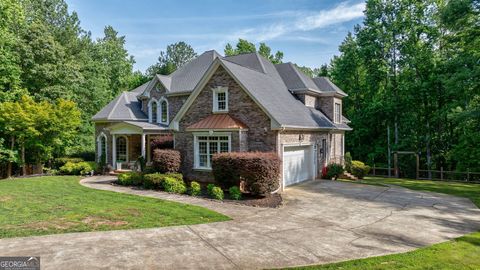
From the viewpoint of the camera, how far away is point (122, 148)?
26125 mm

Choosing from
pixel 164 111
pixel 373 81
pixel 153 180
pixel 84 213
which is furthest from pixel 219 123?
pixel 373 81

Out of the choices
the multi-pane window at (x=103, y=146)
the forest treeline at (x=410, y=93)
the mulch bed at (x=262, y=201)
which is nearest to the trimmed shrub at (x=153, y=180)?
the mulch bed at (x=262, y=201)

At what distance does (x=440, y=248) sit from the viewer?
7918 mm

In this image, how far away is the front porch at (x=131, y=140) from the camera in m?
23.5

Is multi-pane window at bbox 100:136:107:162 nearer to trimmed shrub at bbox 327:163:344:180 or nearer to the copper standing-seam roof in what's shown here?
the copper standing-seam roof

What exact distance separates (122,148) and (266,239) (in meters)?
20.7

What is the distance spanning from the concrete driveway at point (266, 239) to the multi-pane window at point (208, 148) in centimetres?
447

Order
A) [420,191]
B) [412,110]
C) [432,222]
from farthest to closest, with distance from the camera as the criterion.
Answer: [412,110]
[420,191]
[432,222]

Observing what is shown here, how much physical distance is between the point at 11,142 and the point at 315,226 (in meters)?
24.7

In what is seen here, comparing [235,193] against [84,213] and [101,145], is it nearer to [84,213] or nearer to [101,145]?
[84,213]

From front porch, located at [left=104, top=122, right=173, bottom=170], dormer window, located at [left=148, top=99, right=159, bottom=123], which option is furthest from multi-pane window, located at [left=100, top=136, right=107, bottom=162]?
dormer window, located at [left=148, top=99, right=159, bottom=123]

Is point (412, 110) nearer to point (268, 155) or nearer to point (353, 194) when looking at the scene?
point (353, 194)

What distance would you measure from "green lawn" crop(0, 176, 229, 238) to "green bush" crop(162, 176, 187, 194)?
73.8 inches

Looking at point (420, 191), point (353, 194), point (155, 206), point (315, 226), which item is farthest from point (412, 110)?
point (155, 206)
